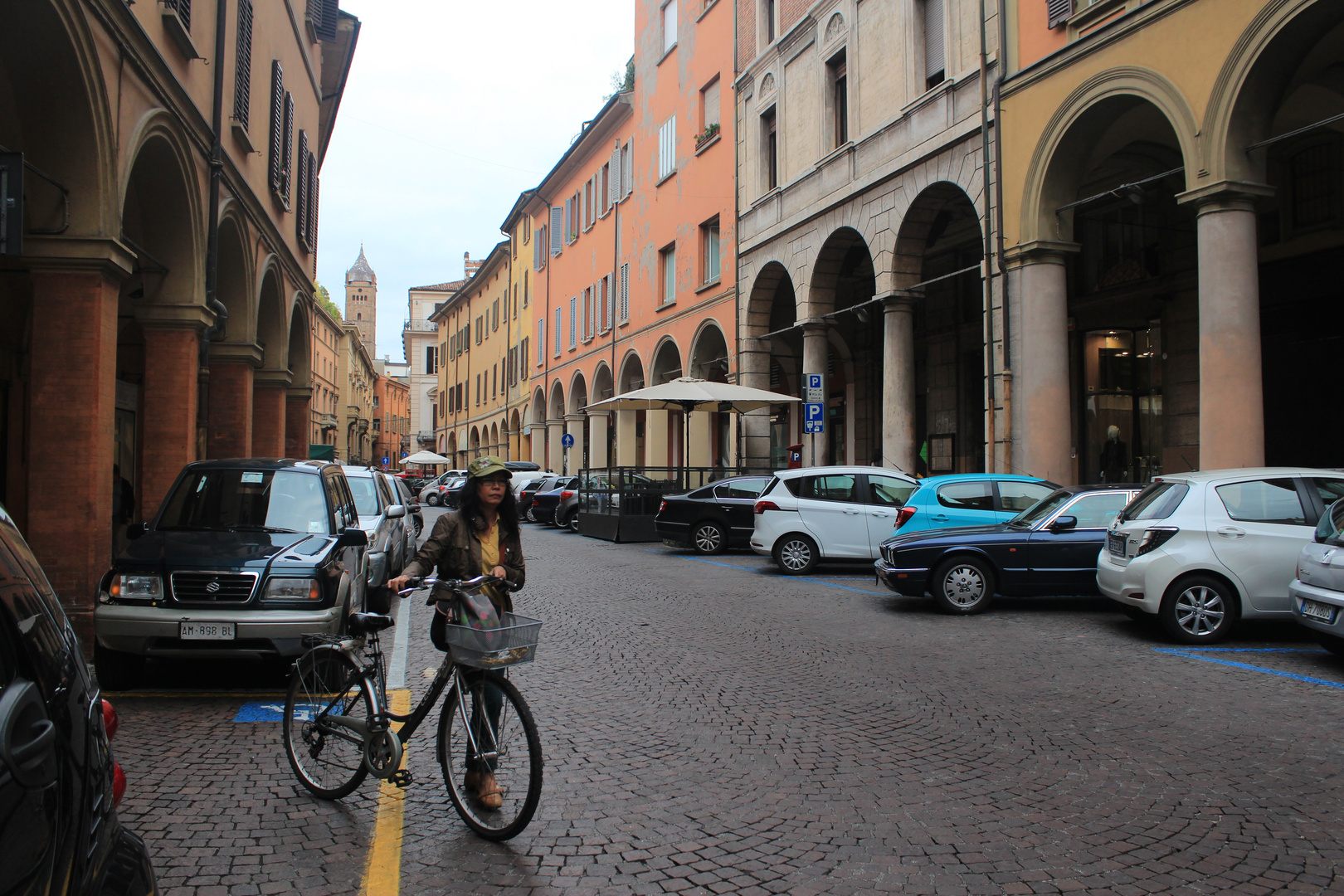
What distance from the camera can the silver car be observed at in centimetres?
1088

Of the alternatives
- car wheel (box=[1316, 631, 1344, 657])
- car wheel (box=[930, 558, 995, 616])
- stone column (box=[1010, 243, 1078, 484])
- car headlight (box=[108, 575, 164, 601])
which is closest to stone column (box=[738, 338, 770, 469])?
stone column (box=[1010, 243, 1078, 484])

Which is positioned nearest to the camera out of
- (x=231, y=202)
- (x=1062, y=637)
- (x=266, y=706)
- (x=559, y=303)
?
(x=266, y=706)

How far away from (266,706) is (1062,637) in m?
6.82

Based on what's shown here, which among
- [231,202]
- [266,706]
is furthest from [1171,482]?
[231,202]

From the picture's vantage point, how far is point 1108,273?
1894 cm

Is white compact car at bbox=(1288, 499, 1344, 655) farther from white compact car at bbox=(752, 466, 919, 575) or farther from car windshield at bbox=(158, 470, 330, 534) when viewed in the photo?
car windshield at bbox=(158, 470, 330, 534)

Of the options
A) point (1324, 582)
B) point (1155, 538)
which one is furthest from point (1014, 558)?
point (1324, 582)

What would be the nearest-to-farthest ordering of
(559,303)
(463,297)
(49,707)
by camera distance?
(49,707) → (559,303) → (463,297)

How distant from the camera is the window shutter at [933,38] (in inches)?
716

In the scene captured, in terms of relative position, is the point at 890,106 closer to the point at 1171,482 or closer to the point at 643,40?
the point at 1171,482

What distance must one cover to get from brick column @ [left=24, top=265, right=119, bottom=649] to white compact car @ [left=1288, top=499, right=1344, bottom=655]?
10786 mm

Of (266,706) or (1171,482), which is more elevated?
(1171,482)

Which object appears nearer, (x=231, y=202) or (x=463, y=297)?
(x=231, y=202)

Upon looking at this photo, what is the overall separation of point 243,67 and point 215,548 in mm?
11968
